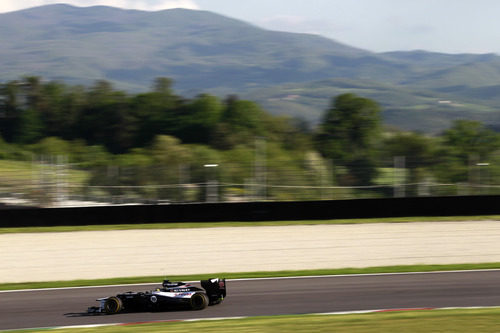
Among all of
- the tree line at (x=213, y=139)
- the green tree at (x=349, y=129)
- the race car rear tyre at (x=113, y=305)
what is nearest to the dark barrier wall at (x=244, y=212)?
the tree line at (x=213, y=139)

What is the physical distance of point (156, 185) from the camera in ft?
63.2

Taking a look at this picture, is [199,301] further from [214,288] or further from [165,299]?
[165,299]

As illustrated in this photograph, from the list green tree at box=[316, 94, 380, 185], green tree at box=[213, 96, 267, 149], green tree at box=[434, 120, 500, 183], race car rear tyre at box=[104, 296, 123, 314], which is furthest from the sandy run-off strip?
green tree at box=[213, 96, 267, 149]

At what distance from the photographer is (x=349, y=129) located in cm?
3722

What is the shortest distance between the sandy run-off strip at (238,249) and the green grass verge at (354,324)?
13.2ft

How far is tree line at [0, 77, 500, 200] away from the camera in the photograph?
63.0 ft

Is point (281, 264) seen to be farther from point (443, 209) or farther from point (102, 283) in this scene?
point (443, 209)

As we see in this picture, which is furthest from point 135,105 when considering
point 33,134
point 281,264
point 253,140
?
point 281,264

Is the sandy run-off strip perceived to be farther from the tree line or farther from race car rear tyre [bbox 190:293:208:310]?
race car rear tyre [bbox 190:293:208:310]

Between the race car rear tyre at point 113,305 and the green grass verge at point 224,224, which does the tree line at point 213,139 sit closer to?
the green grass verge at point 224,224

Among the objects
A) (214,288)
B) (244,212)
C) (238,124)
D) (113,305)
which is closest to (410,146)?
(244,212)

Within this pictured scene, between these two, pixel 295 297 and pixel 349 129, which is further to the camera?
pixel 349 129

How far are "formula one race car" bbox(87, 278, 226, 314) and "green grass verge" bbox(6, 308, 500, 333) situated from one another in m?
0.57

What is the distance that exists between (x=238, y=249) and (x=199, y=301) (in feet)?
Answer: 18.9
